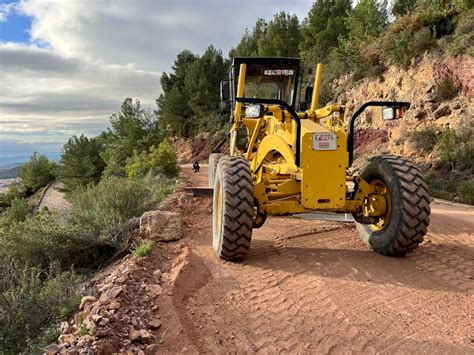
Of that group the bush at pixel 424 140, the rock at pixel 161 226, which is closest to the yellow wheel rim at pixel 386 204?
the rock at pixel 161 226

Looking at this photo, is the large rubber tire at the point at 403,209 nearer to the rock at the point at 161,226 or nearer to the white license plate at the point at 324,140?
the white license plate at the point at 324,140

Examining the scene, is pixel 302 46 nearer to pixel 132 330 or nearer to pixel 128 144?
pixel 128 144

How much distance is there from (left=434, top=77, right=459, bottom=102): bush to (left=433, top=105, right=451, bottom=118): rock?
18.1 inches

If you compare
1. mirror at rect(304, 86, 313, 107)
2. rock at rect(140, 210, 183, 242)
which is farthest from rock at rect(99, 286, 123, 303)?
mirror at rect(304, 86, 313, 107)

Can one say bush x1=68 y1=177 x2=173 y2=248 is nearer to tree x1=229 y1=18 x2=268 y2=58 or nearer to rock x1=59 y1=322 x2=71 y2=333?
rock x1=59 y1=322 x2=71 y2=333

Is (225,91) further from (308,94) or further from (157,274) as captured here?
(157,274)

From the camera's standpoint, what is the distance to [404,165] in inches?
217

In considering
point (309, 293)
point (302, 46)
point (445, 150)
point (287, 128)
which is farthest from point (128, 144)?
point (309, 293)

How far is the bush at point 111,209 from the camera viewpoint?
280 inches

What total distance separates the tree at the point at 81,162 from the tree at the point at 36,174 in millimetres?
9528

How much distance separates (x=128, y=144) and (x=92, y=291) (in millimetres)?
21619

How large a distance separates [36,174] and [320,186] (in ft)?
140

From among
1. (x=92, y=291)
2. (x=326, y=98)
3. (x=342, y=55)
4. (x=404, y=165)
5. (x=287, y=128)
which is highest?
(x=342, y=55)

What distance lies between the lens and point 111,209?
780cm
